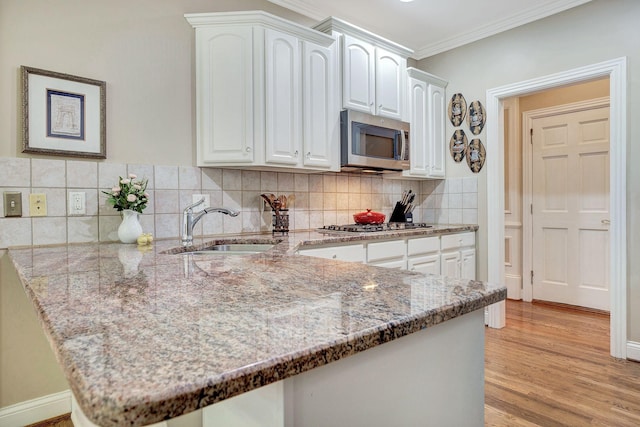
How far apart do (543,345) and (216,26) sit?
319 cm

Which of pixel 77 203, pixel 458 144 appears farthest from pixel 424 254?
pixel 77 203

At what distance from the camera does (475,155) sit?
3457mm

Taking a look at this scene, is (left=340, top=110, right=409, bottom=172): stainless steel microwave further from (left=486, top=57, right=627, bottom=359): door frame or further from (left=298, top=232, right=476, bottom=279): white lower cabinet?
(left=486, top=57, right=627, bottom=359): door frame

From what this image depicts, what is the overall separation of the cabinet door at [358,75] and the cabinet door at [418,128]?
0.54 m

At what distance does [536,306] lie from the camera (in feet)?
12.9

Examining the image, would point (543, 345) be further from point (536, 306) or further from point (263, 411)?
point (263, 411)

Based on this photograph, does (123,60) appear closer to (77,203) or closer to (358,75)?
(77,203)

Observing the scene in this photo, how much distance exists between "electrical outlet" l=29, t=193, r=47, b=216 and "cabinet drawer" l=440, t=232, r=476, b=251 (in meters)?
2.72

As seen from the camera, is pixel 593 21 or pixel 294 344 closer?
pixel 294 344

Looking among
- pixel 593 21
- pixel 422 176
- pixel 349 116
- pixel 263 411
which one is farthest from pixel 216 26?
pixel 593 21

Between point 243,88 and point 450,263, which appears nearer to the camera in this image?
point 243,88

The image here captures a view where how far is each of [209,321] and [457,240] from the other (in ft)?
9.92

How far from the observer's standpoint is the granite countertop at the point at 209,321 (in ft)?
1.30

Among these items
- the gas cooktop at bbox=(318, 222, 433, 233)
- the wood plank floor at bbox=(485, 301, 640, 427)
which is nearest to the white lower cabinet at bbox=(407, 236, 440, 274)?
the gas cooktop at bbox=(318, 222, 433, 233)
